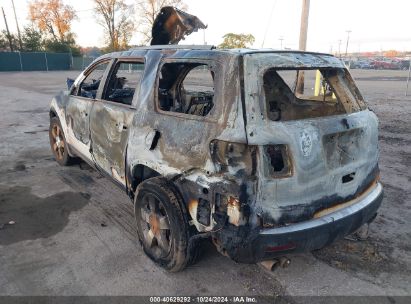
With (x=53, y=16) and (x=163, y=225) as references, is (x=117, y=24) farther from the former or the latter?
(x=163, y=225)

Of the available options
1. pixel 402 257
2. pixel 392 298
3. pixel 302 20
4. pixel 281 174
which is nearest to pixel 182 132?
pixel 281 174

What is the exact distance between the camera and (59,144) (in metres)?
5.35

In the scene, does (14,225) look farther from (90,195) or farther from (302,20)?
(302,20)

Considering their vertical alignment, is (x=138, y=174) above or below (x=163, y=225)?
above

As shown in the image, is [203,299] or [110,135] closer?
[203,299]

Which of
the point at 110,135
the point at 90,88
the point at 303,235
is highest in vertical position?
the point at 90,88

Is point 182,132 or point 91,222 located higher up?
point 182,132

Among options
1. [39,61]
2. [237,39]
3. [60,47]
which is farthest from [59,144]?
[237,39]

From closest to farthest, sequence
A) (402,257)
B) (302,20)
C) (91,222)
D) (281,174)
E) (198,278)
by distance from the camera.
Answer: (281,174), (198,278), (402,257), (91,222), (302,20)

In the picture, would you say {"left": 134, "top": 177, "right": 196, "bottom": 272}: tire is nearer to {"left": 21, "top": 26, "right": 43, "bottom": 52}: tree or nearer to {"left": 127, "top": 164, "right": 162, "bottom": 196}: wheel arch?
{"left": 127, "top": 164, "right": 162, "bottom": 196}: wheel arch

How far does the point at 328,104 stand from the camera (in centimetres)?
341

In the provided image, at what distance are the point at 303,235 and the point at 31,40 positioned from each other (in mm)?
49927

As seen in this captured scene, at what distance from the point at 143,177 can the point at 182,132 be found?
0.89 metres

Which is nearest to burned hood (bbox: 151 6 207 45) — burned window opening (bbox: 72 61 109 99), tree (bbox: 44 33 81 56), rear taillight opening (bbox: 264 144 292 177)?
burned window opening (bbox: 72 61 109 99)
